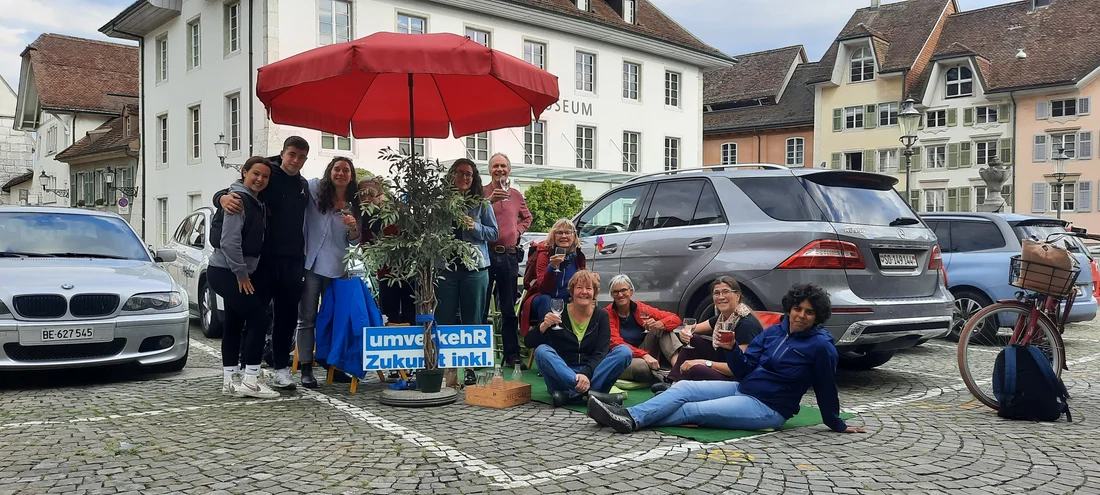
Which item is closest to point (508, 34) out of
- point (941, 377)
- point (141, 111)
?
point (141, 111)

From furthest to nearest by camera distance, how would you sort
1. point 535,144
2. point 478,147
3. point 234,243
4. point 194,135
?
1. point 535,144
2. point 194,135
3. point 478,147
4. point 234,243

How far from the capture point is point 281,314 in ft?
23.2

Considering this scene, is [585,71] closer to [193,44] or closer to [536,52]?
[536,52]

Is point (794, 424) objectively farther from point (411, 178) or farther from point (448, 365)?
point (411, 178)

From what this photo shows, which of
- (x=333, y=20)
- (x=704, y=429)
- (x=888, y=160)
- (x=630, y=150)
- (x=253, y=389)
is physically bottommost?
(x=704, y=429)

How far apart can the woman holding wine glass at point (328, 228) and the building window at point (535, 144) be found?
2583cm

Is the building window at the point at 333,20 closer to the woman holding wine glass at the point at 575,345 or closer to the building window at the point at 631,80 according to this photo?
the building window at the point at 631,80

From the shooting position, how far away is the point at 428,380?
22.4 feet

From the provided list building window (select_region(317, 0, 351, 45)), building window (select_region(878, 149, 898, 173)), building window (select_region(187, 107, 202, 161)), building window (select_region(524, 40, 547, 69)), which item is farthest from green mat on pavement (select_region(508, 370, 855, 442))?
building window (select_region(878, 149, 898, 173))

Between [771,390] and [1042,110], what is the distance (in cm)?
4687

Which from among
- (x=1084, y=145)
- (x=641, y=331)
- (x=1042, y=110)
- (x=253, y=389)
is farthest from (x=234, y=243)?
(x=1084, y=145)

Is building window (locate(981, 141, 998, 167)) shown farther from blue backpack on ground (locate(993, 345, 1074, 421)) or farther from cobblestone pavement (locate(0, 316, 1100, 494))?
blue backpack on ground (locate(993, 345, 1074, 421))

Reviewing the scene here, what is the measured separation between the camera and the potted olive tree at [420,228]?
6.64 meters

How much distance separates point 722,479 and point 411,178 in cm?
328
